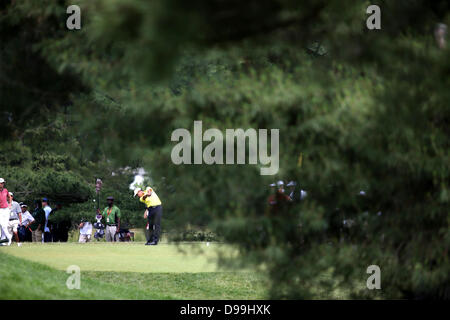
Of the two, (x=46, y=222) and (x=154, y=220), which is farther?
(x=46, y=222)

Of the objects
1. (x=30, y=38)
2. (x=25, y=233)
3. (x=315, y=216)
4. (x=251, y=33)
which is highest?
(x=30, y=38)

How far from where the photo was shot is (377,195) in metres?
7.03

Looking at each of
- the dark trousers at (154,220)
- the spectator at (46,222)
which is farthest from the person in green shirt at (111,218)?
the dark trousers at (154,220)

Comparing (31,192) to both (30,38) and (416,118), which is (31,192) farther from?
(416,118)

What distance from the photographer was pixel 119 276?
1362 cm

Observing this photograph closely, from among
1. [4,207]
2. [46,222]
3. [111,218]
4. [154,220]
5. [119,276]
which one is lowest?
[119,276]

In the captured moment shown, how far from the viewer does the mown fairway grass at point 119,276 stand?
10.2 metres

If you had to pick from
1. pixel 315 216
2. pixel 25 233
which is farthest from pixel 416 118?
pixel 25 233

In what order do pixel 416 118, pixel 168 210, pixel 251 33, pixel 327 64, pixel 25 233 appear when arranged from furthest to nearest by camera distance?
pixel 25 233, pixel 168 210, pixel 327 64, pixel 416 118, pixel 251 33

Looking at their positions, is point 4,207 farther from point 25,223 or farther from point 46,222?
point 46,222

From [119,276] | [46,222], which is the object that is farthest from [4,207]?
[46,222]

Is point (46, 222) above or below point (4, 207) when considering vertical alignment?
below

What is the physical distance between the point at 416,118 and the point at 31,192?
2945 centimetres

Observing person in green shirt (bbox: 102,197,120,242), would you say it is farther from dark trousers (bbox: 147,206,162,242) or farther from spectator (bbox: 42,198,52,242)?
dark trousers (bbox: 147,206,162,242)
